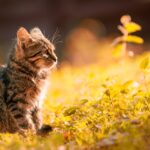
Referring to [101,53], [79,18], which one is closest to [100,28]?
[79,18]

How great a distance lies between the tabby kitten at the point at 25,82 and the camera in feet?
19.1

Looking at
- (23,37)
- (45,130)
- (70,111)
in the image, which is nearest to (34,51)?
(23,37)

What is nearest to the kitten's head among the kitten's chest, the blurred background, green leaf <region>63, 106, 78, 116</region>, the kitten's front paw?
the kitten's chest

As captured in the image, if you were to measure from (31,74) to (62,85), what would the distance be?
12.6 feet

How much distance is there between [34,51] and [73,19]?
11.4 meters

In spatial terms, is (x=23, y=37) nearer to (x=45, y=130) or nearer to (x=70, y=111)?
(x=70, y=111)

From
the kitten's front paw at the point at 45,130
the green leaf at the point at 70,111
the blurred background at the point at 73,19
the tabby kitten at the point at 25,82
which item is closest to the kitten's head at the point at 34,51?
the tabby kitten at the point at 25,82

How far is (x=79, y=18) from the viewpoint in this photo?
17.5 m

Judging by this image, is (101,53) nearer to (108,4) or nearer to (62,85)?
(108,4)

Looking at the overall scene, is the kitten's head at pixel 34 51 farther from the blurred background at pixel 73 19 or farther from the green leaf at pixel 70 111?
the blurred background at pixel 73 19

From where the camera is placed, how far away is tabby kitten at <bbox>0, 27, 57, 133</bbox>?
5.83 meters

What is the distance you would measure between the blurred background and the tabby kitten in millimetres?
10075

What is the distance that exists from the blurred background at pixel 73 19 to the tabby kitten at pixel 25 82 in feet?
33.1

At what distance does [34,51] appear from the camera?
19.7ft
